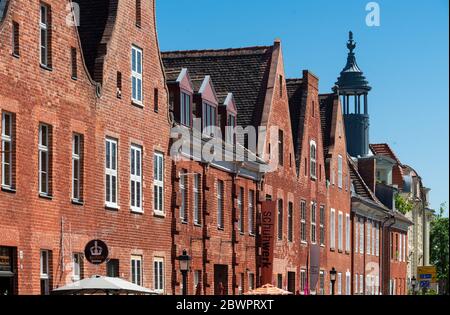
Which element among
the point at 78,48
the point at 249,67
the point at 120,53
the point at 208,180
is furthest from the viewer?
the point at 249,67

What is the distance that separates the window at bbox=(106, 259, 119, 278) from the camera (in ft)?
116

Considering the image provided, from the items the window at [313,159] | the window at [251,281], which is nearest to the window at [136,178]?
the window at [251,281]

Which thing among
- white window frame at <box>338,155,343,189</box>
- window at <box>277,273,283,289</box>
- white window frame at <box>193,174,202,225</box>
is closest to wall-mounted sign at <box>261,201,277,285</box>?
window at <box>277,273,283,289</box>

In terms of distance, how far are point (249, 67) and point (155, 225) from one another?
18963 mm

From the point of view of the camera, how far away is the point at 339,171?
66.9 metres

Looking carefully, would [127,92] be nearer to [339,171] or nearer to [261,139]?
[261,139]

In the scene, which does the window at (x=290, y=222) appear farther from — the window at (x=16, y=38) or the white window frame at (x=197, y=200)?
the window at (x=16, y=38)

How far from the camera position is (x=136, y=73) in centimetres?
3781

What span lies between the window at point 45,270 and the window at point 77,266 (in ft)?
4.49

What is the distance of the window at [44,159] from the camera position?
31078 mm

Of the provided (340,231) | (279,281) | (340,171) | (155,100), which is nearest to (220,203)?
(155,100)
